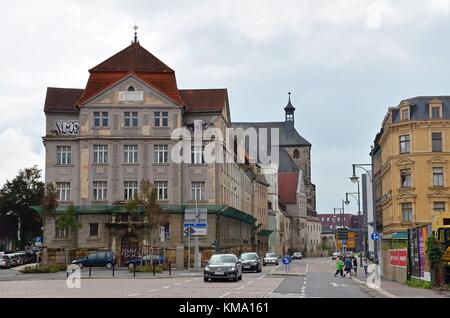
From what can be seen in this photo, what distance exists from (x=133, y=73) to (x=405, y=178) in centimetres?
2689

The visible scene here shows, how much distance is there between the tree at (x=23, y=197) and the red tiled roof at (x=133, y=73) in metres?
25.2

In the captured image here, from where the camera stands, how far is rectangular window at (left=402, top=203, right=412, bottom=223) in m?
62.6

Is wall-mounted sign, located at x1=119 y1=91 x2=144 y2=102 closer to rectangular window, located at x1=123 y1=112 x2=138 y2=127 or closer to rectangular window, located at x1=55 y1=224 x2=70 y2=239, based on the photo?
rectangular window, located at x1=123 y1=112 x2=138 y2=127

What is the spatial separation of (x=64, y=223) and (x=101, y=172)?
7220mm

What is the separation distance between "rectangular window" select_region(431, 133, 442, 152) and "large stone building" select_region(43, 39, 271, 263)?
19.8 metres

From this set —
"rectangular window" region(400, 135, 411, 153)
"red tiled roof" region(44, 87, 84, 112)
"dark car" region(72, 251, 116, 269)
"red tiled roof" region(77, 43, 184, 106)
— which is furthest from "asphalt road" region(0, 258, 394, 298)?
"red tiled roof" region(44, 87, 84, 112)

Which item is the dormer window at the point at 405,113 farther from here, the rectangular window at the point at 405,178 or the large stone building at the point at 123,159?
the large stone building at the point at 123,159

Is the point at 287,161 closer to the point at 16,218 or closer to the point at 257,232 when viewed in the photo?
the point at 257,232

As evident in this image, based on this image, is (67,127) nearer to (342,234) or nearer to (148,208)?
(148,208)

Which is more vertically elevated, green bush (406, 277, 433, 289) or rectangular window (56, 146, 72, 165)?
rectangular window (56, 146, 72, 165)

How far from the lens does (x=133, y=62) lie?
221ft

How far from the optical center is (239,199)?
277ft
